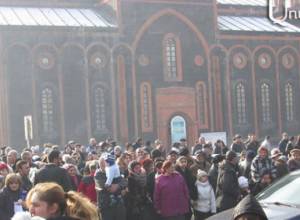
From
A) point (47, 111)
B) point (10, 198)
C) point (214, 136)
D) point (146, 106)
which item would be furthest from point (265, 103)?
point (10, 198)

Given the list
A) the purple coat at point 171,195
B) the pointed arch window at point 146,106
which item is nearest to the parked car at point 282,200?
the purple coat at point 171,195

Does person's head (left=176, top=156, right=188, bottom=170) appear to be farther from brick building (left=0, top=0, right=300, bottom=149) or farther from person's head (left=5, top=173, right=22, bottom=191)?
brick building (left=0, top=0, right=300, bottom=149)

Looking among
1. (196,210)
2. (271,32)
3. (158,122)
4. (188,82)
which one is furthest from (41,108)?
(196,210)

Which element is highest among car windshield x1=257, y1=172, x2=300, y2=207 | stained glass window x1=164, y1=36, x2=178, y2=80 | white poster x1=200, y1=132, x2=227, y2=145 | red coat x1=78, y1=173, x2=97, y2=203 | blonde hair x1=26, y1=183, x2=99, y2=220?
stained glass window x1=164, y1=36, x2=178, y2=80

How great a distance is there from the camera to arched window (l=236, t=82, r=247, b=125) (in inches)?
1385

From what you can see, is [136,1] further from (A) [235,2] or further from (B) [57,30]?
(A) [235,2]

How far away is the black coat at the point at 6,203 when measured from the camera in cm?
811

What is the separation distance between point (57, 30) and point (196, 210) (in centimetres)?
2130

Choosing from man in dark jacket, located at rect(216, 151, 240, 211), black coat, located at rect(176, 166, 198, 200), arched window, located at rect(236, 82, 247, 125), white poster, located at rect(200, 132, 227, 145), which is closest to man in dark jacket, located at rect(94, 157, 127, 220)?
black coat, located at rect(176, 166, 198, 200)

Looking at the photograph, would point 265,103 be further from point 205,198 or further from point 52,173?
point 52,173

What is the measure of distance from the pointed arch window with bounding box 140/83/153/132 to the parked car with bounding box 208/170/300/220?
24056 mm

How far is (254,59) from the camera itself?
3581cm

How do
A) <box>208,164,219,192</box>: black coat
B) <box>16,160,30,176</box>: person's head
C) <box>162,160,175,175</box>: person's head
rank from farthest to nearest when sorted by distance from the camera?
<box>208,164,219,192</box>: black coat
<box>162,160,175,175</box>: person's head
<box>16,160,30,176</box>: person's head

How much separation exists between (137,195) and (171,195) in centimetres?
65
